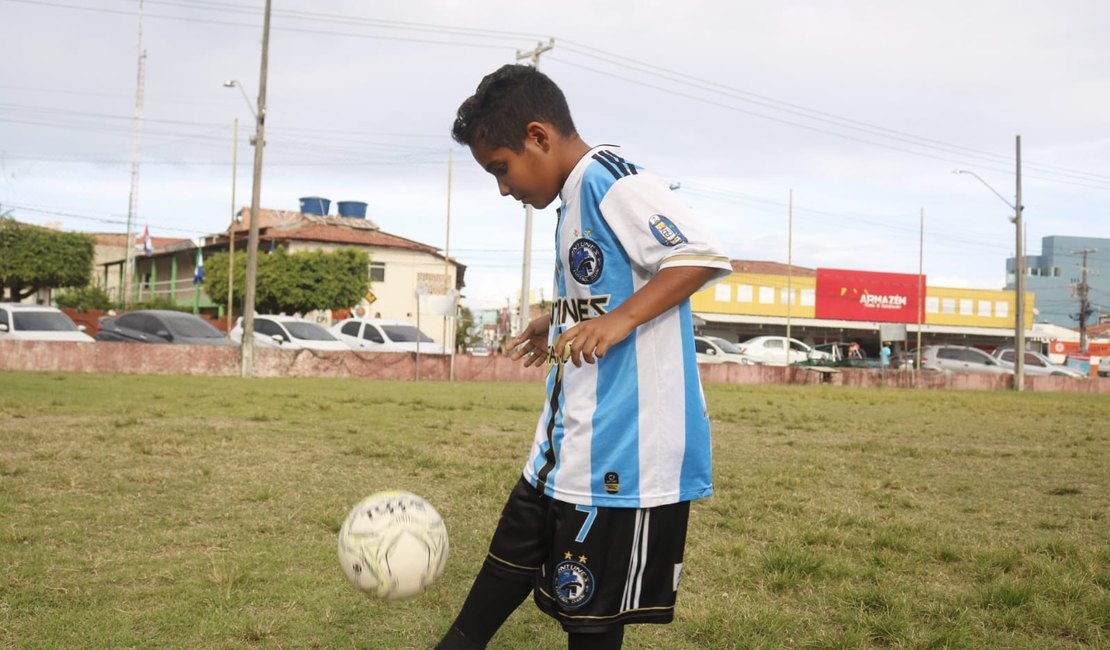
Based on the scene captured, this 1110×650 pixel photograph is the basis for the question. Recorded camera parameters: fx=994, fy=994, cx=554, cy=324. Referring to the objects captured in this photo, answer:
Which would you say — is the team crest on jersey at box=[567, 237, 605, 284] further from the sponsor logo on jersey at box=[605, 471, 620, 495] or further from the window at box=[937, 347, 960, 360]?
the window at box=[937, 347, 960, 360]

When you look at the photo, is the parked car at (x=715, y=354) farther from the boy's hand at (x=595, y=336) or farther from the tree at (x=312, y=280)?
the boy's hand at (x=595, y=336)

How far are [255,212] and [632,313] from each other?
2253cm

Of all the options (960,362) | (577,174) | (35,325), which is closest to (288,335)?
(35,325)

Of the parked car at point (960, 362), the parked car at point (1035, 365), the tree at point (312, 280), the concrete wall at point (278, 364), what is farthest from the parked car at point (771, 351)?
the tree at point (312, 280)

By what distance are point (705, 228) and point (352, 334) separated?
25458mm

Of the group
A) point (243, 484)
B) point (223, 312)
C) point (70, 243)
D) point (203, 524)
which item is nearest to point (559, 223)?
point (203, 524)

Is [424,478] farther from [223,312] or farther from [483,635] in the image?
[223,312]

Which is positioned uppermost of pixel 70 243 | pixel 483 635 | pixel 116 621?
pixel 70 243

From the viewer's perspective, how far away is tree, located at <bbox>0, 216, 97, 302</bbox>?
180 feet

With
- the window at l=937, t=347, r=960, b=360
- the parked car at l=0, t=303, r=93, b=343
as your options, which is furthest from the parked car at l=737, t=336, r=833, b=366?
the parked car at l=0, t=303, r=93, b=343

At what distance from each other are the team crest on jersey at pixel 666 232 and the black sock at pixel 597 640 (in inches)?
37.0

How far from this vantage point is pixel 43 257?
2206 inches

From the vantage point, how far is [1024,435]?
12.1 meters

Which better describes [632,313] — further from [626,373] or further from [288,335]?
[288,335]
